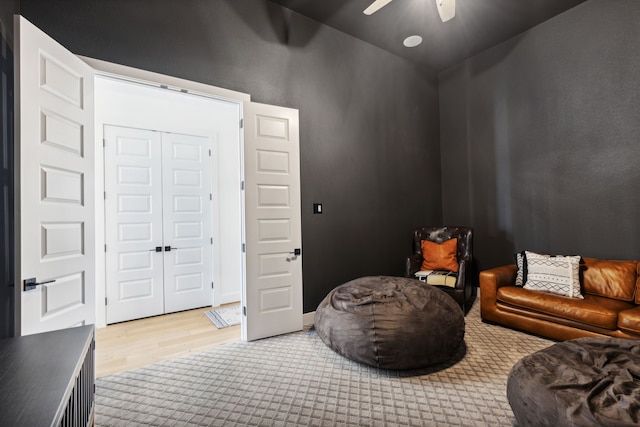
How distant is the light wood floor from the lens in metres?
2.76

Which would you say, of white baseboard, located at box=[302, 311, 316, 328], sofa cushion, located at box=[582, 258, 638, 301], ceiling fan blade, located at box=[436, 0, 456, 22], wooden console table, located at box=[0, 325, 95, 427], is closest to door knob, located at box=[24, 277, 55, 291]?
wooden console table, located at box=[0, 325, 95, 427]

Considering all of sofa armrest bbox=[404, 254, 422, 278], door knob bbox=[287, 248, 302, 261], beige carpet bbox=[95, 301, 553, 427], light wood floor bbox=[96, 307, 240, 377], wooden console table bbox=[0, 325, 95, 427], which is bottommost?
light wood floor bbox=[96, 307, 240, 377]

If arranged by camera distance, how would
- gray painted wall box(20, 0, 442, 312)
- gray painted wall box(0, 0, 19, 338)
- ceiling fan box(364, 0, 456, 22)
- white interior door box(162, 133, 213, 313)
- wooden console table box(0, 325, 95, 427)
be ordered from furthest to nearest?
white interior door box(162, 133, 213, 313) < gray painted wall box(20, 0, 442, 312) < ceiling fan box(364, 0, 456, 22) < gray painted wall box(0, 0, 19, 338) < wooden console table box(0, 325, 95, 427)

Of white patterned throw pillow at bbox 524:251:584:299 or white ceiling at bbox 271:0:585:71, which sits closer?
white patterned throw pillow at bbox 524:251:584:299

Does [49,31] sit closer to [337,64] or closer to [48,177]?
[48,177]

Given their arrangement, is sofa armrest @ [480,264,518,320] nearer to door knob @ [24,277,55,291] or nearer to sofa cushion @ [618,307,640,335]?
sofa cushion @ [618,307,640,335]

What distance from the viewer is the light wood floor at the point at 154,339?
9.04 feet

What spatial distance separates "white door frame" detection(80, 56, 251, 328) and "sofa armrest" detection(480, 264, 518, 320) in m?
2.66

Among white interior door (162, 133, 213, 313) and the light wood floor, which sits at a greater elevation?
white interior door (162, 133, 213, 313)

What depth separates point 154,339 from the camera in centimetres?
324

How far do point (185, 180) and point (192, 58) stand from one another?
197 centimetres

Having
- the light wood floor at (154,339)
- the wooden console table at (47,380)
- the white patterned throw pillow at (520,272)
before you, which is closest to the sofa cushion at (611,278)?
the white patterned throw pillow at (520,272)

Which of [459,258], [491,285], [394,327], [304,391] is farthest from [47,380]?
[459,258]

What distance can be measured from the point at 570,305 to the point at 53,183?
4.25 meters
